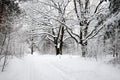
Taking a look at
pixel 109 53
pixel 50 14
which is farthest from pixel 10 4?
pixel 109 53

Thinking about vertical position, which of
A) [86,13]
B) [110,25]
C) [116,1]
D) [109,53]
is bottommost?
[109,53]

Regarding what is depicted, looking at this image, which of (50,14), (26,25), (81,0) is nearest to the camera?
(81,0)

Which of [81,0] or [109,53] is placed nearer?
[109,53]

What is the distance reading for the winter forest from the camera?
6.72 metres

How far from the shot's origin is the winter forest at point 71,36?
22.1 ft

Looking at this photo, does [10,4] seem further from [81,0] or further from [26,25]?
[26,25]

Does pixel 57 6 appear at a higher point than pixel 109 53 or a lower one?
higher

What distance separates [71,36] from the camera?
14.3 meters

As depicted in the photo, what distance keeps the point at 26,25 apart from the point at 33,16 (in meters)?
3.34

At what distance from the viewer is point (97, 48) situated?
10.6 meters

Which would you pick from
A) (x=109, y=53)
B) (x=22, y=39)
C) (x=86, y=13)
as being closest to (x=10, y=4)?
(x=86, y=13)

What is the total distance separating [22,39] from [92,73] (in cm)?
1721

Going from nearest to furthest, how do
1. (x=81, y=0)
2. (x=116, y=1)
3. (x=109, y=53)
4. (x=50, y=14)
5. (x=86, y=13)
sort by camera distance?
1. (x=116, y=1)
2. (x=109, y=53)
3. (x=86, y=13)
4. (x=81, y=0)
5. (x=50, y=14)

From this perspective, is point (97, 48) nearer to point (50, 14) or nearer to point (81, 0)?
point (81, 0)
